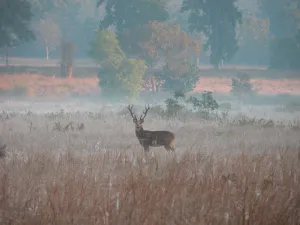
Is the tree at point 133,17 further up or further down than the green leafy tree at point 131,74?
further up

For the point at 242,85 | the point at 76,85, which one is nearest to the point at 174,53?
the point at 242,85

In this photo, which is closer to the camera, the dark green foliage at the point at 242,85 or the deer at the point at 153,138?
the deer at the point at 153,138

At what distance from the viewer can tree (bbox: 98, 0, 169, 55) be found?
43463 mm

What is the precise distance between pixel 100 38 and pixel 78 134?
25.3m

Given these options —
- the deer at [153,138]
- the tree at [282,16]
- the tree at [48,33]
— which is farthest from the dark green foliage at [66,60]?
the deer at [153,138]

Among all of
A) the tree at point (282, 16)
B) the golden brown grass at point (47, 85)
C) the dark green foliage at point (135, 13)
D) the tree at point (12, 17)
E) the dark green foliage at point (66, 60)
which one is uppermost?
the tree at point (282, 16)

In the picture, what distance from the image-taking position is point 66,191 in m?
4.50

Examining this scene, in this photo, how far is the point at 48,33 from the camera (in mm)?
60031

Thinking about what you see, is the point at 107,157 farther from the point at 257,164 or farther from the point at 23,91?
the point at 23,91

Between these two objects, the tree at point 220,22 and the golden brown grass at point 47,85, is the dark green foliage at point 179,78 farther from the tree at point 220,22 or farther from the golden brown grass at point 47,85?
the tree at point 220,22

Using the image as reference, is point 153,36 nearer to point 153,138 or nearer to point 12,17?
point 12,17

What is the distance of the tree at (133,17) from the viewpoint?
43.5 meters

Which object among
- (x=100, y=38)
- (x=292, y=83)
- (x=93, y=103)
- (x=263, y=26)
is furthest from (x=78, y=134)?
(x=263, y=26)

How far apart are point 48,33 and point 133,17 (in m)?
17.0
